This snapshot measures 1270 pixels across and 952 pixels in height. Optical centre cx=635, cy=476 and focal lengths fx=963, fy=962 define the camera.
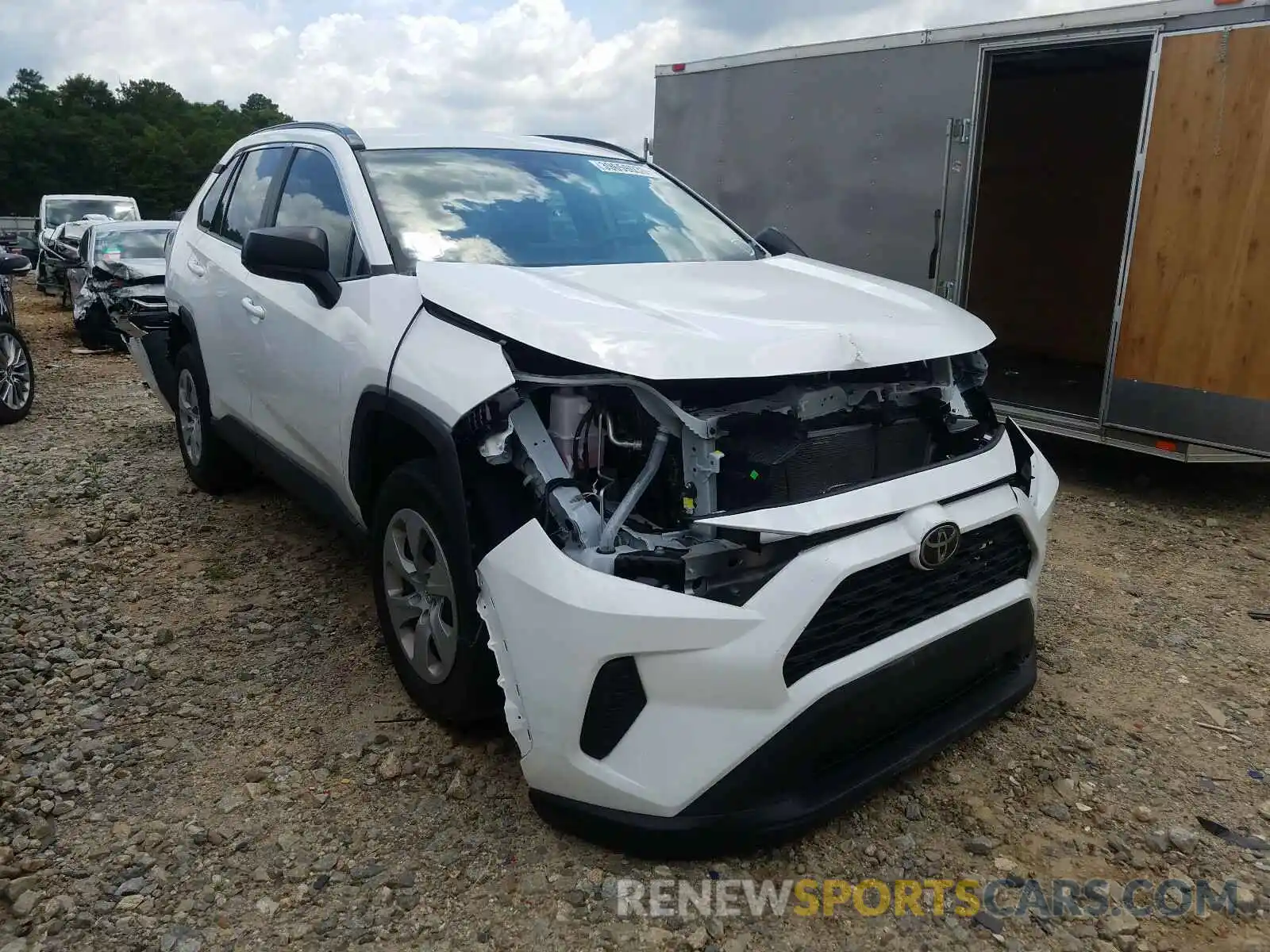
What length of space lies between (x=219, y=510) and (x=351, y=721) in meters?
2.47

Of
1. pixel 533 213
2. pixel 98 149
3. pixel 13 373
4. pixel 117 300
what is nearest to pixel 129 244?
pixel 117 300

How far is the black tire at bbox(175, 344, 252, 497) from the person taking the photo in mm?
4832

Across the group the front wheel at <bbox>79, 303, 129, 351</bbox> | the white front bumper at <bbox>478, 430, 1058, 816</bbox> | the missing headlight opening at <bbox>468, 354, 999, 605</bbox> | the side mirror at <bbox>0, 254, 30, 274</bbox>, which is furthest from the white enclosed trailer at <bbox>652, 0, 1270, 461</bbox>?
the front wheel at <bbox>79, 303, 129, 351</bbox>

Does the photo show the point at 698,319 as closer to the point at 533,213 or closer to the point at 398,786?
the point at 533,213

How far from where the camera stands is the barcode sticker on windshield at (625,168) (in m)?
4.00

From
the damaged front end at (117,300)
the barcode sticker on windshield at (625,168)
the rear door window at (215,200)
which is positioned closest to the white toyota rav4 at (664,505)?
the barcode sticker on windshield at (625,168)

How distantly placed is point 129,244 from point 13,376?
4.29 m

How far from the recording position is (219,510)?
5.18m

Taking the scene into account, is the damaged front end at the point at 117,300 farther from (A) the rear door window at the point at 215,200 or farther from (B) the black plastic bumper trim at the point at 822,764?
(B) the black plastic bumper trim at the point at 822,764

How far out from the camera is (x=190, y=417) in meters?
5.28

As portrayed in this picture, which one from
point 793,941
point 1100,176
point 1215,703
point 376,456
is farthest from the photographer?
point 1100,176

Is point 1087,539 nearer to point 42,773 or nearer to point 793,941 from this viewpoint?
point 793,941

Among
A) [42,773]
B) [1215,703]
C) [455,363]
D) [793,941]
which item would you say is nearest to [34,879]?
[42,773]

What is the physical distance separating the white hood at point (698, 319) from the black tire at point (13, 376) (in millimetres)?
6253
